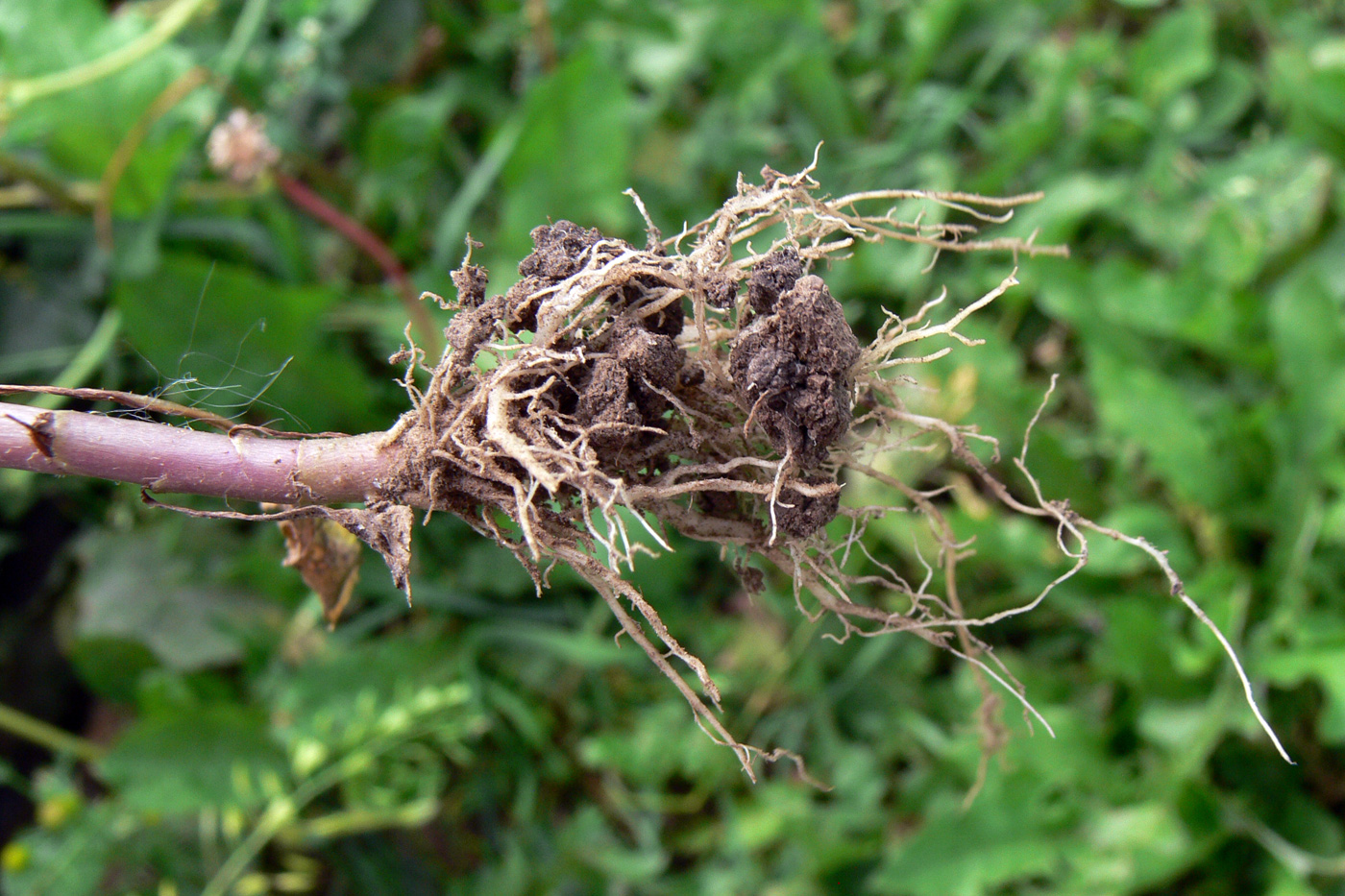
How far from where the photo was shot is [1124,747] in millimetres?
1212

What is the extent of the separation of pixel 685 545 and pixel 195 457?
31.4 inches

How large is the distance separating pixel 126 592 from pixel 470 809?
2.05ft

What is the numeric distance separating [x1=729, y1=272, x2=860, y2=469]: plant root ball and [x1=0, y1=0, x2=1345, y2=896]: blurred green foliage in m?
0.68

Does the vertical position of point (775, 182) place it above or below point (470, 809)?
above

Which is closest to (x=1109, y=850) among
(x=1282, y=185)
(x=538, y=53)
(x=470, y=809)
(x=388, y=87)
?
(x=470, y=809)

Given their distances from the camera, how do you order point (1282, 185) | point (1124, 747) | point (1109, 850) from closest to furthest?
point (1109, 850) < point (1124, 747) < point (1282, 185)

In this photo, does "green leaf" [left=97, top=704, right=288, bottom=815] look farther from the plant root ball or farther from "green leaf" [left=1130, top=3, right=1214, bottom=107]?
"green leaf" [left=1130, top=3, right=1214, bottom=107]

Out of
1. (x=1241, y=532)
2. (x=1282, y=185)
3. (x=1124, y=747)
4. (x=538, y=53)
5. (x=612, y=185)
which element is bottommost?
(x=1124, y=747)

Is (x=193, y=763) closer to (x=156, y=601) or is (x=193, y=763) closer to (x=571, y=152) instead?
(x=156, y=601)

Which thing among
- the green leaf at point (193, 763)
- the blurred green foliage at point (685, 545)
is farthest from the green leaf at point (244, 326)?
the green leaf at point (193, 763)

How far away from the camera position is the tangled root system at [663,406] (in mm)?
528

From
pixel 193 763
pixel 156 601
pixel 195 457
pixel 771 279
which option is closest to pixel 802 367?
pixel 771 279

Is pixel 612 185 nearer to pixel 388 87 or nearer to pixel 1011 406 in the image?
pixel 388 87

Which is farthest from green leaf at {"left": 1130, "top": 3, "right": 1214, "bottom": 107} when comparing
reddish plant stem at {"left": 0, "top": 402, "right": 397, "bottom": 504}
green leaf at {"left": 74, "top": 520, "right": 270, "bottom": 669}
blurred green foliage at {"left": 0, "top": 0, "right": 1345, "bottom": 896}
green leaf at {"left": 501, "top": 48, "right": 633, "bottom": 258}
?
green leaf at {"left": 74, "top": 520, "right": 270, "bottom": 669}
